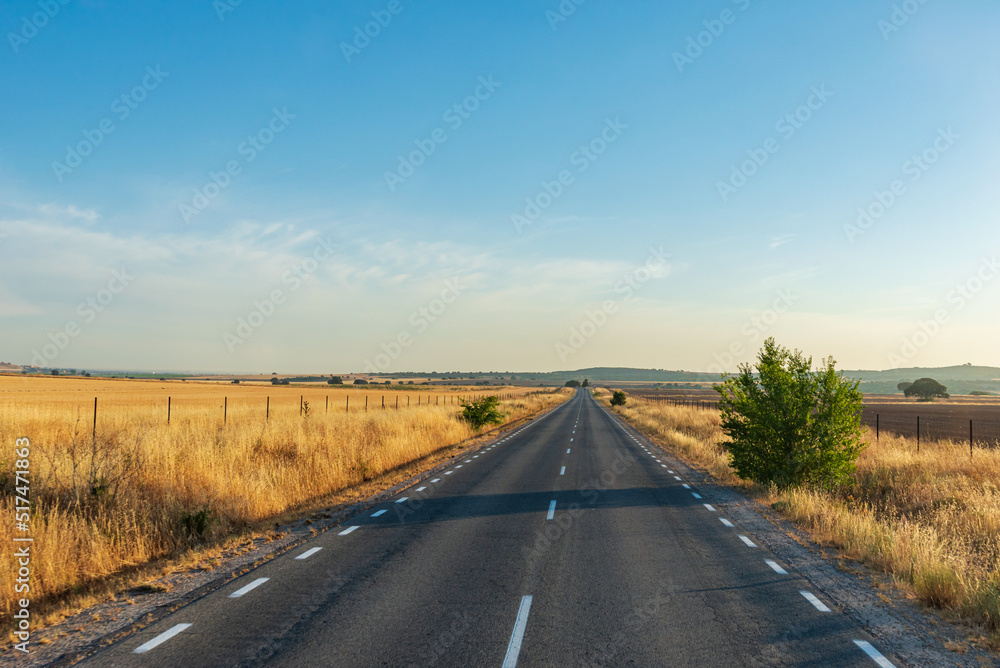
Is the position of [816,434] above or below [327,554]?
above

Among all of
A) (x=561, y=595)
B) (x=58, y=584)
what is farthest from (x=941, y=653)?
(x=58, y=584)

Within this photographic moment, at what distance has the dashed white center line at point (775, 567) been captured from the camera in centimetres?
743

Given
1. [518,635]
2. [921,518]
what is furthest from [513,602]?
[921,518]

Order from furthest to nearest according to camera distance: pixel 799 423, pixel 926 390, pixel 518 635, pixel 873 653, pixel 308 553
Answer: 1. pixel 926 390
2. pixel 799 423
3. pixel 308 553
4. pixel 518 635
5. pixel 873 653

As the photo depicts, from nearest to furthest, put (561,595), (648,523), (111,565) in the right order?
1. (561,595)
2. (111,565)
3. (648,523)

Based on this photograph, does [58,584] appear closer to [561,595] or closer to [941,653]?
[561,595]

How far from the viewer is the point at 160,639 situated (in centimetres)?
511

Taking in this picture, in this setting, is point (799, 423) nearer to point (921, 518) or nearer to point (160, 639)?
point (921, 518)

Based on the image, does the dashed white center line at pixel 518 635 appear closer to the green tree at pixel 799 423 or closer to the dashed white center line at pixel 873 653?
the dashed white center line at pixel 873 653

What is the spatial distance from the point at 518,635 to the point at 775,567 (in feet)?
13.9

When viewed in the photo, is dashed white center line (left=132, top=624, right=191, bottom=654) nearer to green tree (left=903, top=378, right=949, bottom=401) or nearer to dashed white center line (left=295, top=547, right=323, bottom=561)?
dashed white center line (left=295, top=547, right=323, bottom=561)

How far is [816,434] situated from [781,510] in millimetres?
2772

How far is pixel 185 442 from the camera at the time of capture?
15.0 m

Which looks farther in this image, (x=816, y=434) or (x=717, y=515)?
(x=816, y=434)
